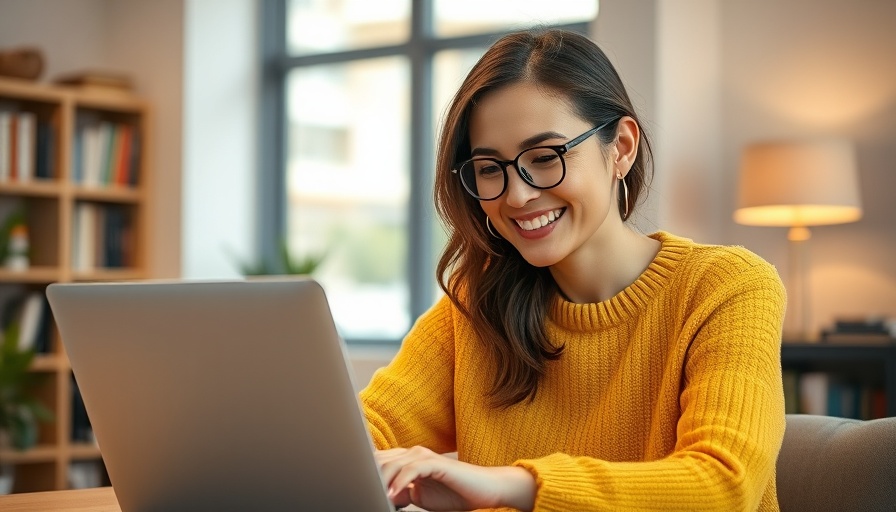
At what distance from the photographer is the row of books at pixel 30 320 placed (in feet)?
14.4

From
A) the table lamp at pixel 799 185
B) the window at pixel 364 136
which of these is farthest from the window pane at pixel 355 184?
the table lamp at pixel 799 185

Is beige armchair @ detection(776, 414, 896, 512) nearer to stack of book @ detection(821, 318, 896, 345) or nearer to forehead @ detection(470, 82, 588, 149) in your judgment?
forehead @ detection(470, 82, 588, 149)

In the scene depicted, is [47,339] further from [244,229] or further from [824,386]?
[824,386]

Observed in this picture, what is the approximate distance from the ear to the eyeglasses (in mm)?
74

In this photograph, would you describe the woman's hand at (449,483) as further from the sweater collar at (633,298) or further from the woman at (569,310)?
the sweater collar at (633,298)

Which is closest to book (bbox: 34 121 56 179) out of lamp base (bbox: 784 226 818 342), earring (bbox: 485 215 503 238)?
lamp base (bbox: 784 226 818 342)

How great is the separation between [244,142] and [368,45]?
30.0 inches

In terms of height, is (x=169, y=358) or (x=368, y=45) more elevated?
(x=368, y=45)

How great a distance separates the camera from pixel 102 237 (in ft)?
15.3

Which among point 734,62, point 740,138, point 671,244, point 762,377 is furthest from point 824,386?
point 762,377

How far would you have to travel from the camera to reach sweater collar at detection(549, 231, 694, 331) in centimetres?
149

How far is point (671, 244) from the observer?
1.53 meters

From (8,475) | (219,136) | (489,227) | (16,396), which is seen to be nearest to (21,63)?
(219,136)

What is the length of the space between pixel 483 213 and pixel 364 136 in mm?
3317
